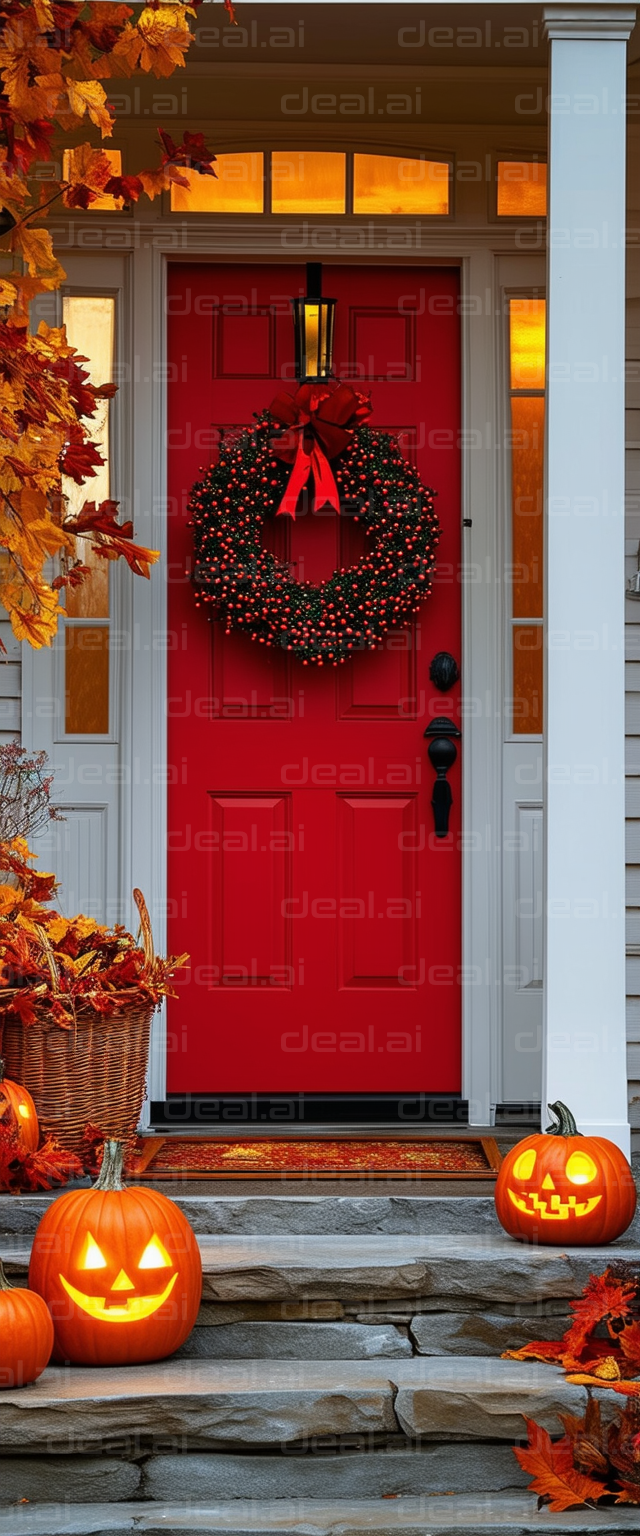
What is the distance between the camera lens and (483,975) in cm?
459

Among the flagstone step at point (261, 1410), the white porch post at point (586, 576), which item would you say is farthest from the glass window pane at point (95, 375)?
the flagstone step at point (261, 1410)

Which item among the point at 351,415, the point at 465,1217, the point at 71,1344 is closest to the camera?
the point at 71,1344

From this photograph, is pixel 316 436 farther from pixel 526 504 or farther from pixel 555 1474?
pixel 555 1474

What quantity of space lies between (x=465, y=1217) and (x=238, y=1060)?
3.87 feet

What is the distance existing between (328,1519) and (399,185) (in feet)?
11.5

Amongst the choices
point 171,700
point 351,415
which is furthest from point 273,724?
point 351,415

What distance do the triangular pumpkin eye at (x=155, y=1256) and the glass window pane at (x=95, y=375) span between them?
207cm

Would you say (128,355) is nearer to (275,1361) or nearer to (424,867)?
(424,867)

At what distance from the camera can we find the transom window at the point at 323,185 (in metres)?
4.62

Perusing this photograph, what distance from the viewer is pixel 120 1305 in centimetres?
307

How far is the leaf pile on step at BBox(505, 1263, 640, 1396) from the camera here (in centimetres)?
303

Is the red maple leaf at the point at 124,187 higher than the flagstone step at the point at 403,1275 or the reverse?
higher

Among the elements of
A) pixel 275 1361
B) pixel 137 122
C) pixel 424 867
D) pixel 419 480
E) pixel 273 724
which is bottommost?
pixel 275 1361

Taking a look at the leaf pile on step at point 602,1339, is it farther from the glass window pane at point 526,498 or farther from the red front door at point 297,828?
the glass window pane at point 526,498
